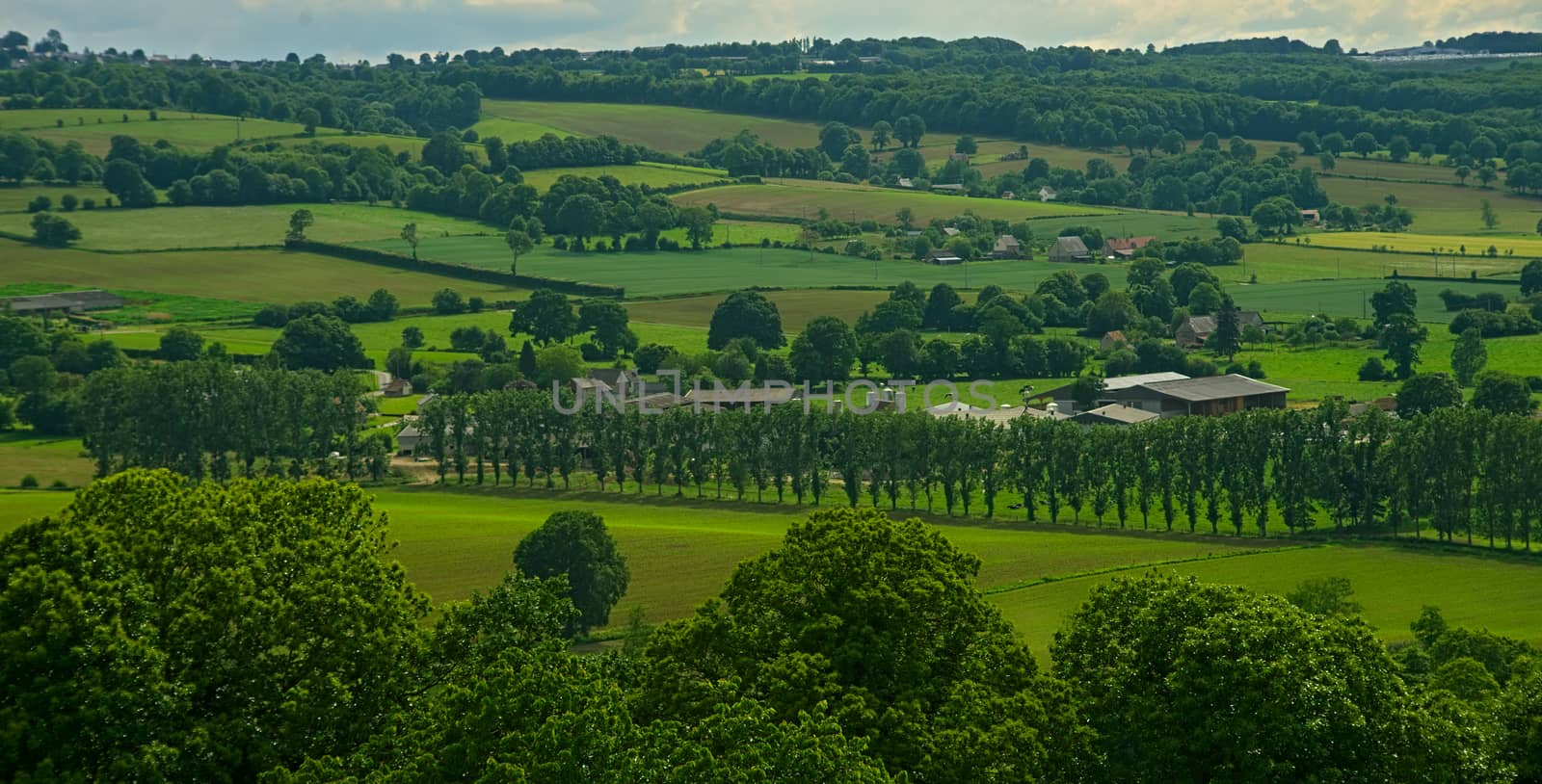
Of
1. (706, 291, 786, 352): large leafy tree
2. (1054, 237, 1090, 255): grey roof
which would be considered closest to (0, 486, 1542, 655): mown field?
(706, 291, 786, 352): large leafy tree

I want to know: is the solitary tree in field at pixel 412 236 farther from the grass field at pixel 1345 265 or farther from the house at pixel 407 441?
the grass field at pixel 1345 265

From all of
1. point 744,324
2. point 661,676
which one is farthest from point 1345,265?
point 661,676

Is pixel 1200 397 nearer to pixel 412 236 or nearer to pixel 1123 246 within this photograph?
pixel 1123 246

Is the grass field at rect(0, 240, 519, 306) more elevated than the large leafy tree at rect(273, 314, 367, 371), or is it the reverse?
the grass field at rect(0, 240, 519, 306)

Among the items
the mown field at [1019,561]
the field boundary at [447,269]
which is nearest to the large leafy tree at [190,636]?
the mown field at [1019,561]

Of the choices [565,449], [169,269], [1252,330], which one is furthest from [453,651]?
[169,269]

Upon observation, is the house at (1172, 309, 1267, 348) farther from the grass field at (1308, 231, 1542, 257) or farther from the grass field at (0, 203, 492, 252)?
the grass field at (0, 203, 492, 252)
